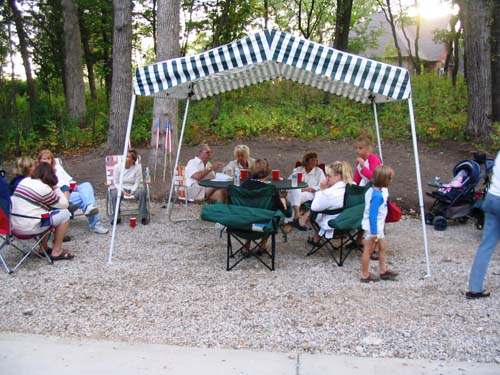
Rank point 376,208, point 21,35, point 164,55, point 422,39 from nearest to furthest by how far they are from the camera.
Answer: point 376,208
point 164,55
point 21,35
point 422,39

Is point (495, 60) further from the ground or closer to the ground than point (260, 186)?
further from the ground

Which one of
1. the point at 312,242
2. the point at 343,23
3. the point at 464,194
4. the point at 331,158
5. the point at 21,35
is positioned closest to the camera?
the point at 312,242

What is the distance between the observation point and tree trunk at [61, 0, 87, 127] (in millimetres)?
16297

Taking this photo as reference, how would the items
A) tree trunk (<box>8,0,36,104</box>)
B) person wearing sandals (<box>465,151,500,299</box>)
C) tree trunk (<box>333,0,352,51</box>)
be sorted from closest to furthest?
person wearing sandals (<box>465,151,500,299</box>), tree trunk (<box>333,0,352,51</box>), tree trunk (<box>8,0,36,104</box>)

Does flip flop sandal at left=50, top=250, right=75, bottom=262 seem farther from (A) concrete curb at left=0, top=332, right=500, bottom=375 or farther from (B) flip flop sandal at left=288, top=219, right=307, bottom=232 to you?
(B) flip flop sandal at left=288, top=219, right=307, bottom=232

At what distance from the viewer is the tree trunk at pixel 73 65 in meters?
16.3

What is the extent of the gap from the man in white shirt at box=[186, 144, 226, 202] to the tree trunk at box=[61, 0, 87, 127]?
33.9 feet

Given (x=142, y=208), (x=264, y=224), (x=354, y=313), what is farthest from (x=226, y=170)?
(x=354, y=313)

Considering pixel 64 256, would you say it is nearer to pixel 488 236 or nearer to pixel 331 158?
pixel 488 236

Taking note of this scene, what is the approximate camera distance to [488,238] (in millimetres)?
4258

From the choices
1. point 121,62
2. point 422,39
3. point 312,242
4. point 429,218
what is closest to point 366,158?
point 312,242

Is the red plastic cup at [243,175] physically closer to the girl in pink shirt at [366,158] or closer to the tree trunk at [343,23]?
the girl in pink shirt at [366,158]

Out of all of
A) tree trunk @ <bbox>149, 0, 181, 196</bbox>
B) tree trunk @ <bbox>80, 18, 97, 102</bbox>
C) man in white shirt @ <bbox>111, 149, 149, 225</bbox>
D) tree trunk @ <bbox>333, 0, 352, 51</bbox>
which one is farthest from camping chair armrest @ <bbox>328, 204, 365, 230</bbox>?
tree trunk @ <bbox>80, 18, 97, 102</bbox>

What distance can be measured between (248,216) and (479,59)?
8658 millimetres
